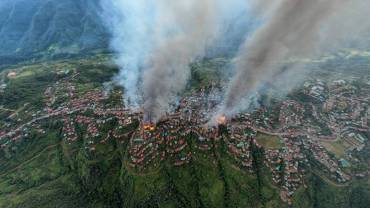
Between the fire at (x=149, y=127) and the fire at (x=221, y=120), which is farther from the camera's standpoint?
the fire at (x=221, y=120)

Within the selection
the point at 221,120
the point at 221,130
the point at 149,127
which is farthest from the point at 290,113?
the point at 149,127

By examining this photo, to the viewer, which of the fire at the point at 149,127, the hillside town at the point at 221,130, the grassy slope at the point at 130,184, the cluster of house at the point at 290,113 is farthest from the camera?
the cluster of house at the point at 290,113

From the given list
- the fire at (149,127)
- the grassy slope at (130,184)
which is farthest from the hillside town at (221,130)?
the grassy slope at (130,184)

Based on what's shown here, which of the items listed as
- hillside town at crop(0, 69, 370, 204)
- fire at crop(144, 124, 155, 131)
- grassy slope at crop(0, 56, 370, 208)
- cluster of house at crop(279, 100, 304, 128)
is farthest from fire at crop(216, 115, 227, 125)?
fire at crop(144, 124, 155, 131)

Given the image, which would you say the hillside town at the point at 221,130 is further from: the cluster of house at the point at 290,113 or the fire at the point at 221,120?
the fire at the point at 221,120

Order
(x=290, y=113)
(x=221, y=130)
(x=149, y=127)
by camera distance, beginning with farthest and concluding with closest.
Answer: (x=290, y=113)
(x=221, y=130)
(x=149, y=127)

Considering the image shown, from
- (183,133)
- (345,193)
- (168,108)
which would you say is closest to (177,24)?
(168,108)

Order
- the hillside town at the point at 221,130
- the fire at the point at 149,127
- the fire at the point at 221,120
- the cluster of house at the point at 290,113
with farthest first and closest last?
the cluster of house at the point at 290,113 < the fire at the point at 221,120 < the fire at the point at 149,127 < the hillside town at the point at 221,130

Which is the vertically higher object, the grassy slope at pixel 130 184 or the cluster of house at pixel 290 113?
the cluster of house at pixel 290 113

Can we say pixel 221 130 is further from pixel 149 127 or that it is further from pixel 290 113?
pixel 290 113

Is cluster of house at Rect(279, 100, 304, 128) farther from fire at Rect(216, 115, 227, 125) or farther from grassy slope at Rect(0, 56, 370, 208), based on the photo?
grassy slope at Rect(0, 56, 370, 208)

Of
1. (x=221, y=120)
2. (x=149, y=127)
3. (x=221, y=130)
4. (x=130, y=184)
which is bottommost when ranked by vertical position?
(x=130, y=184)
